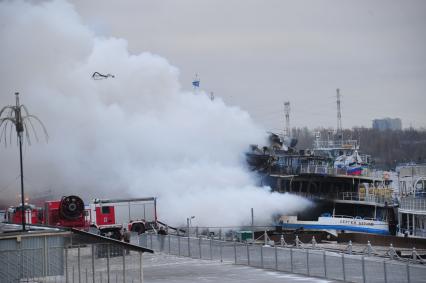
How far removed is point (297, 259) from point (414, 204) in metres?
20.8

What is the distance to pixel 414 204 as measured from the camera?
4722 centimetres

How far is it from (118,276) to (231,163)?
37653 millimetres

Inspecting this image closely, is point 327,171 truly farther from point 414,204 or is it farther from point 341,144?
point 414,204

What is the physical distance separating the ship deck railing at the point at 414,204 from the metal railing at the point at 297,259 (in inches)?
661

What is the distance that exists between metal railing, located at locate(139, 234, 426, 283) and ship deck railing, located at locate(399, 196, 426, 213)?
55.1ft

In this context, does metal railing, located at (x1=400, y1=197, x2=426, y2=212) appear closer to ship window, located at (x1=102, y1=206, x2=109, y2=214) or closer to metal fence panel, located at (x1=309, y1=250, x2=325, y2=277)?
ship window, located at (x1=102, y1=206, x2=109, y2=214)

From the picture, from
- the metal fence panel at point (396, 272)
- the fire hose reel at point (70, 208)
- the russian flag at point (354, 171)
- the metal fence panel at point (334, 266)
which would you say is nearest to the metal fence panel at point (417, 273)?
the metal fence panel at point (396, 272)

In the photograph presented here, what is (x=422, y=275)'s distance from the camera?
2259 cm

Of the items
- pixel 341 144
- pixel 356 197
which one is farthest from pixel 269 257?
pixel 341 144

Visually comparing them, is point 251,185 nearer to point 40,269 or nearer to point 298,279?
point 298,279

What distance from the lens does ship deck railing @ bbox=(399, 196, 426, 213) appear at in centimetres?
4666

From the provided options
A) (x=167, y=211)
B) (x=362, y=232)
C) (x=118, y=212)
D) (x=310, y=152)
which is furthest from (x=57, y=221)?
(x=310, y=152)

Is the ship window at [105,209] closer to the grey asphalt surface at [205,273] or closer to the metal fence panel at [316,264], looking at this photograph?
the grey asphalt surface at [205,273]

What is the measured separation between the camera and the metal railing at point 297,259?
2341cm
